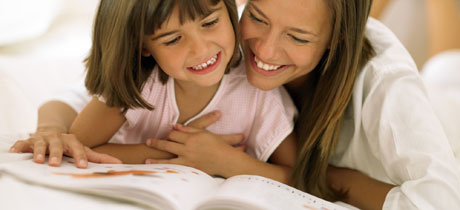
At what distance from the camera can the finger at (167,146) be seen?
3.54 ft

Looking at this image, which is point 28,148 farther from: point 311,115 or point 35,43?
point 35,43

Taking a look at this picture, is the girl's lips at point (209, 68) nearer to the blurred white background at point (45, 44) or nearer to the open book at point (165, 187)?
the open book at point (165, 187)

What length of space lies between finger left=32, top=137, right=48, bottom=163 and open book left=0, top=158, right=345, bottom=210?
2 cm

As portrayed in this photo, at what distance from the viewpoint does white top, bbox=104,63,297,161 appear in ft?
3.78

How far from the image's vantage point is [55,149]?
2.89ft

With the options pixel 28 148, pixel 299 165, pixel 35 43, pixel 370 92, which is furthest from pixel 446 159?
Result: pixel 35 43

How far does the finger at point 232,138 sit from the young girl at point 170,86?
4 cm

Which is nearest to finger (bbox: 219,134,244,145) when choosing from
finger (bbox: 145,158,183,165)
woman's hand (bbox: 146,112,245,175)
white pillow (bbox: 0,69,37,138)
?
woman's hand (bbox: 146,112,245,175)

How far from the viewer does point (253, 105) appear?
3.90 feet

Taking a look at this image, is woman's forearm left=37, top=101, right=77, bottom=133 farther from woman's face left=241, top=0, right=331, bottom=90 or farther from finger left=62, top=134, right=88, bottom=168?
woman's face left=241, top=0, right=331, bottom=90

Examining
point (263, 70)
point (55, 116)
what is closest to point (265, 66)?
point (263, 70)

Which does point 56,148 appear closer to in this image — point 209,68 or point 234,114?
point 209,68

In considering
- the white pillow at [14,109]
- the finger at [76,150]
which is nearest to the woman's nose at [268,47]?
the finger at [76,150]

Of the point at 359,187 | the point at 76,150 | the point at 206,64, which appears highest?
the point at 206,64
